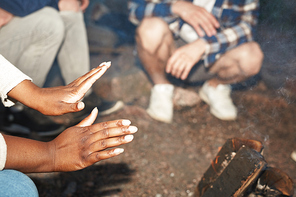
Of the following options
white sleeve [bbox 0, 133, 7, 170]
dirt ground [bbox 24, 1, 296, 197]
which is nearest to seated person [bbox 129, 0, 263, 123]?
dirt ground [bbox 24, 1, 296, 197]

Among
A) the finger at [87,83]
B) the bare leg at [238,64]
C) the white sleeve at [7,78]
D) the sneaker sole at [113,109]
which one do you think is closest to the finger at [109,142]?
the finger at [87,83]

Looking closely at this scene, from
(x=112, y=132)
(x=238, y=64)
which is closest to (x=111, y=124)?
(x=112, y=132)

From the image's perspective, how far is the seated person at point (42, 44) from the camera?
2.14 m

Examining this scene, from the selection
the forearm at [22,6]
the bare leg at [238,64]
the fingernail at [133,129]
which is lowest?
the bare leg at [238,64]

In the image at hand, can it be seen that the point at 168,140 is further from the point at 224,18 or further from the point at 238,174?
the point at 224,18

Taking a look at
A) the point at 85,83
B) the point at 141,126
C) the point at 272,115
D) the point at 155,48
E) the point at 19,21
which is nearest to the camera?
the point at 85,83

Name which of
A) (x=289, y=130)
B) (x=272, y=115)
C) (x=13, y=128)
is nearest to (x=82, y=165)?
(x=13, y=128)

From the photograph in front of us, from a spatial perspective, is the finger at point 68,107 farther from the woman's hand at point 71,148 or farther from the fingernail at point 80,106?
the woman's hand at point 71,148

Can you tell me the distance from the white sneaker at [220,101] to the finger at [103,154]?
2222mm

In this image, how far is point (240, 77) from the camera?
318cm

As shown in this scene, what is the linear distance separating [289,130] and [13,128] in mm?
3221

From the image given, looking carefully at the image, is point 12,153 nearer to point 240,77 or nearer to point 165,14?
point 165,14

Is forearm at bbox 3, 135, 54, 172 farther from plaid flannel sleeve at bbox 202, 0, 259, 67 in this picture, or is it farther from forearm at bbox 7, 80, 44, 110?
plaid flannel sleeve at bbox 202, 0, 259, 67

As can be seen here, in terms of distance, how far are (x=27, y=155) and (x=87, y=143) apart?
12.5 inches
